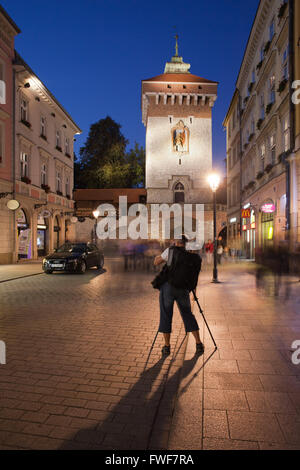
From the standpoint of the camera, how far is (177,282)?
15.3 feet

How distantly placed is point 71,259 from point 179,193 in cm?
2912

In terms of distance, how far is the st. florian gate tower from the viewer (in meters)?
42.5

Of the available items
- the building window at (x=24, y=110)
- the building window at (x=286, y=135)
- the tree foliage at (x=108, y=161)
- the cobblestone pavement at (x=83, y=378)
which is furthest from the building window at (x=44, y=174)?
the tree foliage at (x=108, y=161)

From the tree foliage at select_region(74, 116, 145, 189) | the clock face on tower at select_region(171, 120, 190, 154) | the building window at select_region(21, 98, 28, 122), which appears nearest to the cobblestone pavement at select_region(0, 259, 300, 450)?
the building window at select_region(21, 98, 28, 122)

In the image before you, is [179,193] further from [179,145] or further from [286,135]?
[286,135]

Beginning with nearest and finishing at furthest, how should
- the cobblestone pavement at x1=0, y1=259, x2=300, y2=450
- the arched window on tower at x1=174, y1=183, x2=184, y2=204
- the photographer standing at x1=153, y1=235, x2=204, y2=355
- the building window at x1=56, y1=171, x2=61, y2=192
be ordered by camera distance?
the cobblestone pavement at x1=0, y1=259, x2=300, y2=450 < the photographer standing at x1=153, y1=235, x2=204, y2=355 < the building window at x1=56, y1=171, x2=61, y2=192 < the arched window on tower at x1=174, y1=183, x2=184, y2=204

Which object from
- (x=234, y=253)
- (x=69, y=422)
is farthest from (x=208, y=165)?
(x=69, y=422)

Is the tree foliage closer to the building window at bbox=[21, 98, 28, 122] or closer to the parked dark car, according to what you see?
the building window at bbox=[21, 98, 28, 122]

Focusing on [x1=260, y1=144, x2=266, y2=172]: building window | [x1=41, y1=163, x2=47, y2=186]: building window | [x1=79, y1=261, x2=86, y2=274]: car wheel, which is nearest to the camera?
[x1=79, y1=261, x2=86, y2=274]: car wheel

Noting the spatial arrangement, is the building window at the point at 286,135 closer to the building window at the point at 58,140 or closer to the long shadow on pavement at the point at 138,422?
the long shadow on pavement at the point at 138,422

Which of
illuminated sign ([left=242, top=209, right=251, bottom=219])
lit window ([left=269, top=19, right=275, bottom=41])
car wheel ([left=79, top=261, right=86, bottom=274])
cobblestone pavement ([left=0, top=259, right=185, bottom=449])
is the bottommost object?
cobblestone pavement ([left=0, top=259, right=185, bottom=449])

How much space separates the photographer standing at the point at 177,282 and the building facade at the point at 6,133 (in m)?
17.6

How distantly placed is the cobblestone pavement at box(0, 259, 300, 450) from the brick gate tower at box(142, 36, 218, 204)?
119ft

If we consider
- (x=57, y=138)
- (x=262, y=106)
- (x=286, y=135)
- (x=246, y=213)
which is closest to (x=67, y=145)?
(x=57, y=138)
